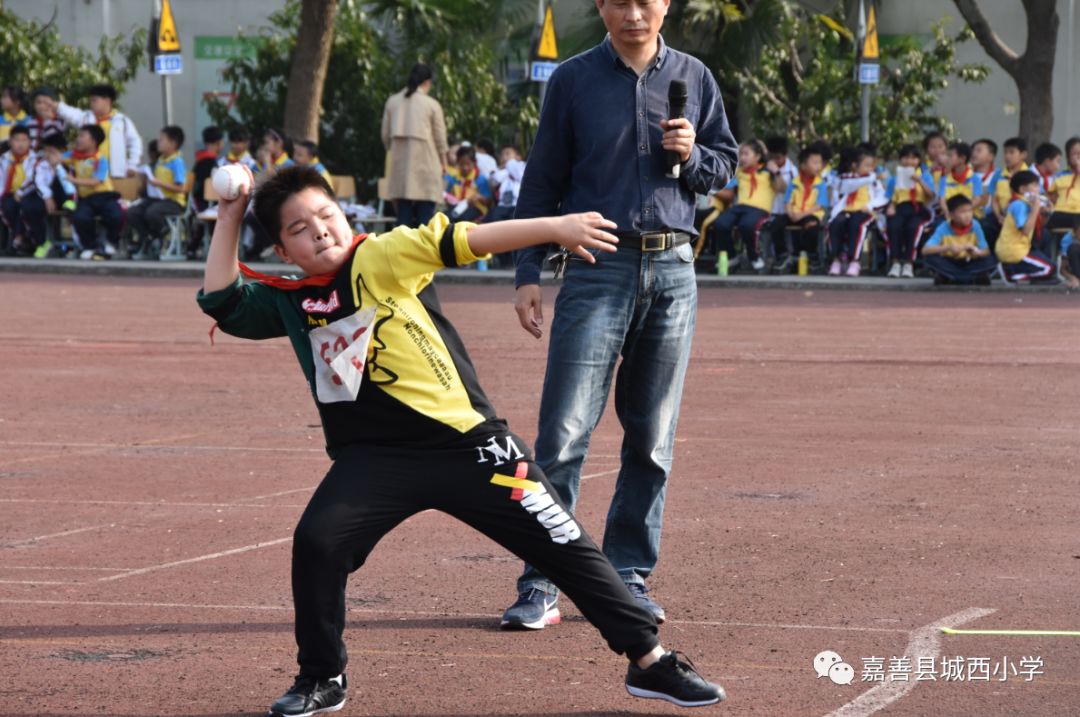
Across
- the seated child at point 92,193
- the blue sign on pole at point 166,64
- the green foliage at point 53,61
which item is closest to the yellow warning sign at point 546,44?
the blue sign on pole at point 166,64

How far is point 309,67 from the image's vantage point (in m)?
25.5

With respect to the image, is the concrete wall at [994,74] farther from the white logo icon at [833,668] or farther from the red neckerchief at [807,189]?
the white logo icon at [833,668]

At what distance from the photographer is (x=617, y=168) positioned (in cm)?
565

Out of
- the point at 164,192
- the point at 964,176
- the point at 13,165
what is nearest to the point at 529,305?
the point at 964,176

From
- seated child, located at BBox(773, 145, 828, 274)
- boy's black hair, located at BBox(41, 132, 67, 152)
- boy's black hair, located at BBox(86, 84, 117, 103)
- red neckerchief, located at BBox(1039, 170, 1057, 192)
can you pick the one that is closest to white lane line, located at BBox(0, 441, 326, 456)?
seated child, located at BBox(773, 145, 828, 274)

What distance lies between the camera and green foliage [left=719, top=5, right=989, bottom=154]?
2733 cm

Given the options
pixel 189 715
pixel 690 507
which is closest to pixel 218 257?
pixel 189 715

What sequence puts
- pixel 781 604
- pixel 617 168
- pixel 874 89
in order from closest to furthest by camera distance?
pixel 617 168
pixel 781 604
pixel 874 89

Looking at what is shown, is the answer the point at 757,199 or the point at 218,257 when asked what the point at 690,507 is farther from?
the point at 757,199

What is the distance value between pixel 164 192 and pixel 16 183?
7.52 ft

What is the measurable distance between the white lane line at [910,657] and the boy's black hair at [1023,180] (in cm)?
1584

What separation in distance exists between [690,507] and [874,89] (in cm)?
2099

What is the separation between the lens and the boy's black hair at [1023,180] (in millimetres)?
20969

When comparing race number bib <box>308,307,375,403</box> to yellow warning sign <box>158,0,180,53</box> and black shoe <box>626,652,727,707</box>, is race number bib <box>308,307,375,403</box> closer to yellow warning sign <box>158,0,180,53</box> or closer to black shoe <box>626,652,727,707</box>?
black shoe <box>626,652,727,707</box>
